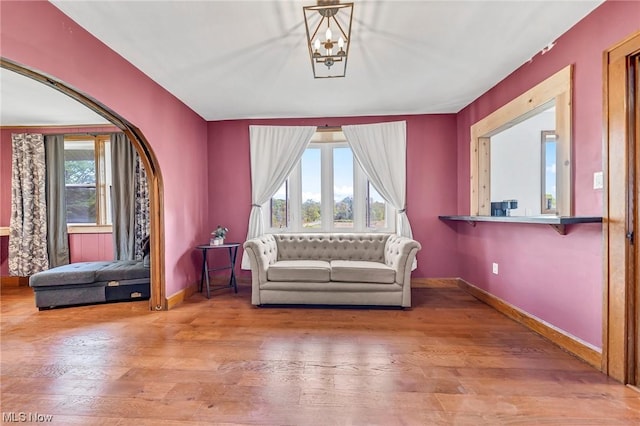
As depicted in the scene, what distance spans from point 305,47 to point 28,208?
4907 millimetres

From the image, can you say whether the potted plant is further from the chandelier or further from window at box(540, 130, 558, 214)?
window at box(540, 130, 558, 214)

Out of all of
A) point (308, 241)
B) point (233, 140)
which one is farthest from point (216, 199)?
point (308, 241)

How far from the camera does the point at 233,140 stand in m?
4.30

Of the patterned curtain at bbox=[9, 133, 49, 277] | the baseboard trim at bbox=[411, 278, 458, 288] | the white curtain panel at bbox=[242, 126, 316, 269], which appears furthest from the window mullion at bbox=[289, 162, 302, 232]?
the patterned curtain at bbox=[9, 133, 49, 277]

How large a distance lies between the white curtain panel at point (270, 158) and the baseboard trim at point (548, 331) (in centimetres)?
309

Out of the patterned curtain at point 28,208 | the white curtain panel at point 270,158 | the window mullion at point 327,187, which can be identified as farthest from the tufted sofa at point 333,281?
the patterned curtain at point 28,208

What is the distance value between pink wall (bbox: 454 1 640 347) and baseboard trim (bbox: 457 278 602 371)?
48 millimetres

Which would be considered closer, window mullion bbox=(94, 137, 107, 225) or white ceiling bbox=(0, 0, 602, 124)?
white ceiling bbox=(0, 0, 602, 124)

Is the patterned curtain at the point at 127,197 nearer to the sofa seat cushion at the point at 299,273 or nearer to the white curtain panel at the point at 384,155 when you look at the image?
the sofa seat cushion at the point at 299,273

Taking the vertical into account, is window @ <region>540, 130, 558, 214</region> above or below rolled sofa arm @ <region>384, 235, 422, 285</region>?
above

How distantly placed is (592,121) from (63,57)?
12.6ft

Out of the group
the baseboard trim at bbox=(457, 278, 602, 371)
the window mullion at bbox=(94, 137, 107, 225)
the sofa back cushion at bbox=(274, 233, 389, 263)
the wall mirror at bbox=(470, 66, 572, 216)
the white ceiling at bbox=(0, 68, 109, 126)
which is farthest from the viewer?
the window mullion at bbox=(94, 137, 107, 225)

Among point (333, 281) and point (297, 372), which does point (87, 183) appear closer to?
point (333, 281)

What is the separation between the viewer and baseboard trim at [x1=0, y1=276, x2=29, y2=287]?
4270 mm
